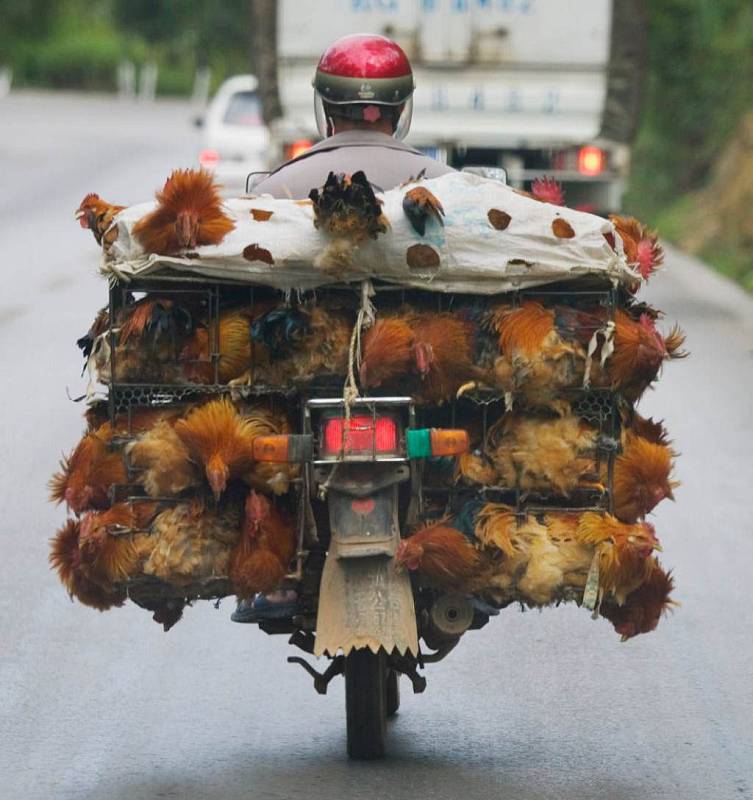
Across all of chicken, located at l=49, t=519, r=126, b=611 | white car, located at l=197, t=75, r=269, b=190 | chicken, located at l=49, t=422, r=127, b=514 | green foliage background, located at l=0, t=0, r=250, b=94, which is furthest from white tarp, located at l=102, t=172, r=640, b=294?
green foliage background, located at l=0, t=0, r=250, b=94

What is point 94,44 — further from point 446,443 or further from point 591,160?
point 446,443

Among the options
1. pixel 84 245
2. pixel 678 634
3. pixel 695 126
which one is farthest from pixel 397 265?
pixel 695 126

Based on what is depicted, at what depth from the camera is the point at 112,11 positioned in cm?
5212

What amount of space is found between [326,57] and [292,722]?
201 centimetres

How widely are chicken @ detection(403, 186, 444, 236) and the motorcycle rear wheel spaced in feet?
3.78

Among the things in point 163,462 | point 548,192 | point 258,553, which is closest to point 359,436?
point 258,553

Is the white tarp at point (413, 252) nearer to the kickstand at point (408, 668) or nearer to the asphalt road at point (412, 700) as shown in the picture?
the kickstand at point (408, 668)

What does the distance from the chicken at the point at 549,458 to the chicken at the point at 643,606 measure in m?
0.30

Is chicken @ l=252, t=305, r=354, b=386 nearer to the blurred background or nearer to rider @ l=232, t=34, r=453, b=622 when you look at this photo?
rider @ l=232, t=34, r=453, b=622

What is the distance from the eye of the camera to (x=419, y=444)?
5.07 m

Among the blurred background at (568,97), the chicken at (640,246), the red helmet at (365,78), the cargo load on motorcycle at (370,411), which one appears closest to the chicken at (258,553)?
the cargo load on motorcycle at (370,411)

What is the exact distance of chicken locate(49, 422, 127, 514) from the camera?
5.29 meters

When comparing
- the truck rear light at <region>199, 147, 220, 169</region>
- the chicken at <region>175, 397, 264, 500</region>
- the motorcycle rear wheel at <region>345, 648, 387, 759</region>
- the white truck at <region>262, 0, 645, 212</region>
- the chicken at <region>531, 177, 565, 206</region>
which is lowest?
the truck rear light at <region>199, 147, 220, 169</region>

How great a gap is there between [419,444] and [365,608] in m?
0.44
